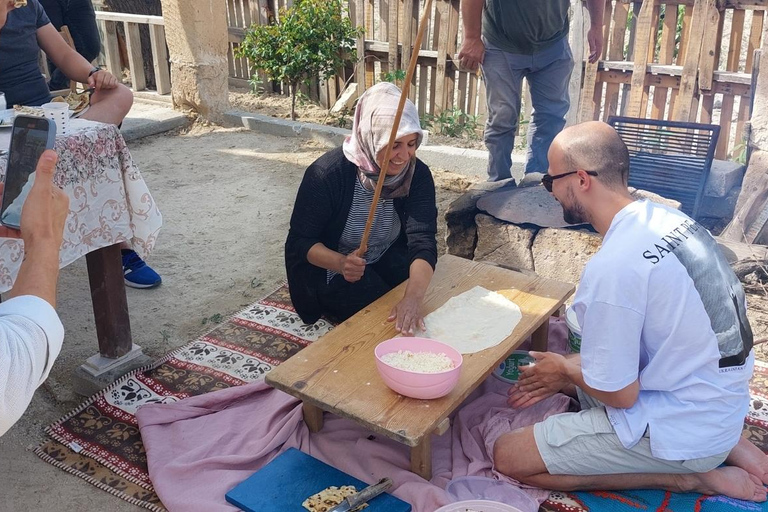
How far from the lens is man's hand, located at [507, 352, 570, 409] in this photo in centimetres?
253

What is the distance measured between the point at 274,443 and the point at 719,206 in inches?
135

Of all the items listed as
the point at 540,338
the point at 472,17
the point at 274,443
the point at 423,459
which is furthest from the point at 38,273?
the point at 472,17

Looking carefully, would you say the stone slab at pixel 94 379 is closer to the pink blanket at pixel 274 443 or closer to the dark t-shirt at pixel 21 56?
the pink blanket at pixel 274 443

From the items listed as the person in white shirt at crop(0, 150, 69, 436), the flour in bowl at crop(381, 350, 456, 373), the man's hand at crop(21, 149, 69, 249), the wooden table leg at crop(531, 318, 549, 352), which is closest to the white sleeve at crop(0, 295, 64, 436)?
the person in white shirt at crop(0, 150, 69, 436)

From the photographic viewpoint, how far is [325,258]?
309 cm

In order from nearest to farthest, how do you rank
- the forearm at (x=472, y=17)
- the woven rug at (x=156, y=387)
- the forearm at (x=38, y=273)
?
the forearm at (x=38, y=273)
the woven rug at (x=156, y=387)
the forearm at (x=472, y=17)

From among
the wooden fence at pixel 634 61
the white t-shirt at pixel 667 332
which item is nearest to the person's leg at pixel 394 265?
the white t-shirt at pixel 667 332

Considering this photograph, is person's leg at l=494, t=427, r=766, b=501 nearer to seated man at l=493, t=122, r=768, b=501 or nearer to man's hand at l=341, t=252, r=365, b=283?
seated man at l=493, t=122, r=768, b=501

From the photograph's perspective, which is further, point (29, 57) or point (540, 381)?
point (29, 57)

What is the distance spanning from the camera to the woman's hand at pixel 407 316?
9.13ft

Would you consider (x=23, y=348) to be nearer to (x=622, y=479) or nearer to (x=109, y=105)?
(x=109, y=105)

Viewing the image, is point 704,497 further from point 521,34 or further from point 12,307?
point 521,34

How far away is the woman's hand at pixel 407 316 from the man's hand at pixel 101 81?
1555mm

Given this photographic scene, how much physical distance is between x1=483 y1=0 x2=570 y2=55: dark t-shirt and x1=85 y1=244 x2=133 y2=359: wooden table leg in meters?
2.59
